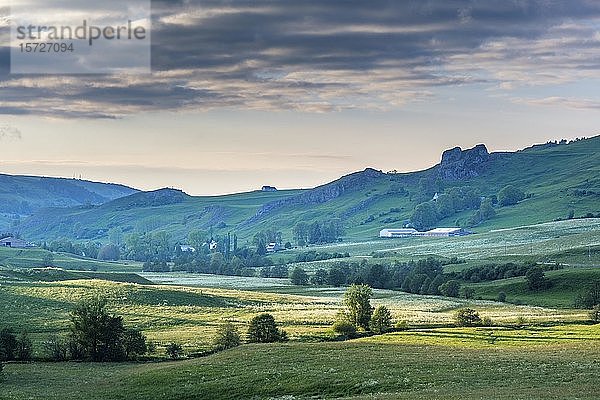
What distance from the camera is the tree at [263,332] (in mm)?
86562

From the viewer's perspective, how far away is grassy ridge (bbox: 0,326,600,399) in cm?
4919

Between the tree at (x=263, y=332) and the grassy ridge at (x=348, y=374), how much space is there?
8781 millimetres

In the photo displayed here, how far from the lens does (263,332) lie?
86.7m

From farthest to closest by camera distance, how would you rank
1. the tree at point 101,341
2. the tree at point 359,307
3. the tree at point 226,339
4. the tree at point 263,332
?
the tree at point 359,307 < the tree at point 263,332 < the tree at point 226,339 < the tree at point 101,341

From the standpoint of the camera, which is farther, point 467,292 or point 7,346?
point 467,292

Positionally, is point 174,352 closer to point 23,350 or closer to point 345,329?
point 23,350

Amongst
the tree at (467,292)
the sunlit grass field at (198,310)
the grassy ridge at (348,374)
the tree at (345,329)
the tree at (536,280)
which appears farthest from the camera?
the tree at (536,280)

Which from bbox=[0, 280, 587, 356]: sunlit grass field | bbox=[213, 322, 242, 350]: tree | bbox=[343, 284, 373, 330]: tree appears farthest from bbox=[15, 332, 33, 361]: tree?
bbox=[343, 284, 373, 330]: tree

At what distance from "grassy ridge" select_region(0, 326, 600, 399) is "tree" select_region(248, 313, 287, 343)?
878 centimetres

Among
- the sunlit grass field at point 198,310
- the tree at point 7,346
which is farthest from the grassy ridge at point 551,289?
the tree at point 7,346

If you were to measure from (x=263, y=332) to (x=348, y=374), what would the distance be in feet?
102

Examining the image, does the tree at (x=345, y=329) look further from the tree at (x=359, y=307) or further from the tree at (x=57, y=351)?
the tree at (x=57, y=351)

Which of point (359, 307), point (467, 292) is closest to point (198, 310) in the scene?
point (359, 307)

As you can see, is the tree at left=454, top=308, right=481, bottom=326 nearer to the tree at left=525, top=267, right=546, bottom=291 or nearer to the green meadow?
the green meadow
